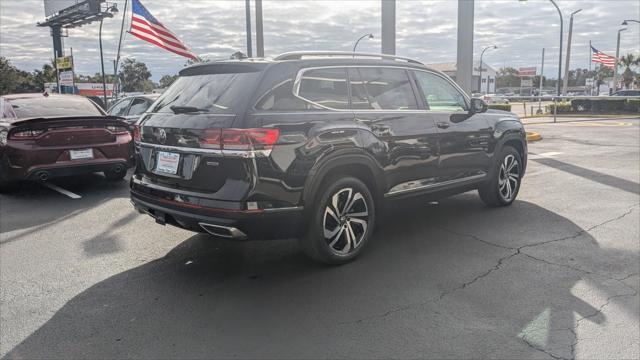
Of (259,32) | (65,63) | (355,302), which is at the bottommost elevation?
(355,302)

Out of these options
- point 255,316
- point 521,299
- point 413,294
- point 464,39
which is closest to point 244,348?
point 255,316

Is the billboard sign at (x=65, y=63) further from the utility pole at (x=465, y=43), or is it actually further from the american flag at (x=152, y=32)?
the utility pole at (x=465, y=43)

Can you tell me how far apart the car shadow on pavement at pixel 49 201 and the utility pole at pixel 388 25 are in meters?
7.66

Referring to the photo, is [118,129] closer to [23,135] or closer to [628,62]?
[23,135]

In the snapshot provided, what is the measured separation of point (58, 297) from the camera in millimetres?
3947

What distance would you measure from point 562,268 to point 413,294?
4.94ft

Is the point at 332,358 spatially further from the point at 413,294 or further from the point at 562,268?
the point at 562,268

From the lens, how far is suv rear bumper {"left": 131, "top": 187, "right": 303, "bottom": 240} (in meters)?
3.75

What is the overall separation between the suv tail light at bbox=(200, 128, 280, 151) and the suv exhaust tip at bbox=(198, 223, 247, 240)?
23.3 inches

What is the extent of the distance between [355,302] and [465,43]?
10.5 metres

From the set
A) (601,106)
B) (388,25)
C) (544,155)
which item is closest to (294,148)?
(544,155)

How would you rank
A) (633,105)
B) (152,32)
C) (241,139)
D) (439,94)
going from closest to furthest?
(241,139) < (439,94) < (152,32) < (633,105)

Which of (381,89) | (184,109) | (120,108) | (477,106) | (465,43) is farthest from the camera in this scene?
(465,43)

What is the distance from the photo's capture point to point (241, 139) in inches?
146
